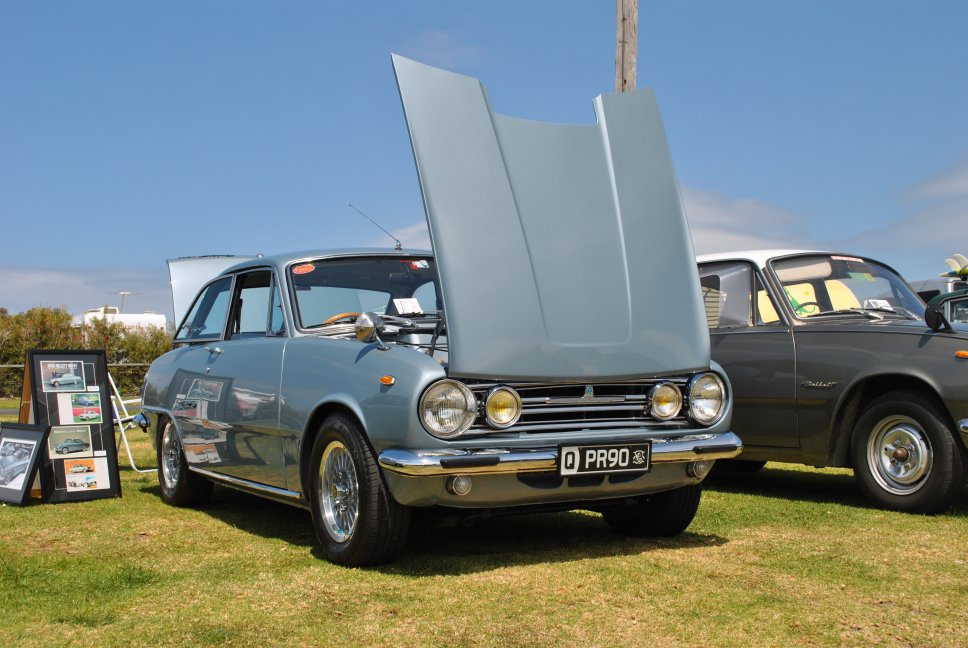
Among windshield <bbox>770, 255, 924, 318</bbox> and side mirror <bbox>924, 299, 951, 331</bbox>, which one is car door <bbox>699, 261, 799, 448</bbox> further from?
side mirror <bbox>924, 299, 951, 331</bbox>

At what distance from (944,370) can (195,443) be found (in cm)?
488

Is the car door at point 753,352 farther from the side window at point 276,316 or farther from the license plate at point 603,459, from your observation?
the side window at point 276,316

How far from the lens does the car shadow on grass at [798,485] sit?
23.3 ft

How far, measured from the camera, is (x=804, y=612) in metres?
3.92

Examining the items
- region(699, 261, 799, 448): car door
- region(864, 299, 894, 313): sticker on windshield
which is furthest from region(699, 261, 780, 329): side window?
region(864, 299, 894, 313): sticker on windshield

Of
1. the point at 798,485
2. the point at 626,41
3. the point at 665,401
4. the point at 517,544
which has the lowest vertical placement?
the point at 798,485

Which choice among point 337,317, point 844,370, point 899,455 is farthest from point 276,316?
point 899,455

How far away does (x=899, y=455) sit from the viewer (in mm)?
6473

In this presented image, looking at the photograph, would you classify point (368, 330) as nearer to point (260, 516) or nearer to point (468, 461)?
point (468, 461)

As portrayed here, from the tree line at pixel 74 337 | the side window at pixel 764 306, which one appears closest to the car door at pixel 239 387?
the side window at pixel 764 306

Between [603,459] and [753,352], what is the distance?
3032 millimetres

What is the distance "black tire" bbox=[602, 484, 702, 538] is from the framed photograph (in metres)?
4.09

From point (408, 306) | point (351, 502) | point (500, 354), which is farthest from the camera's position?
point (408, 306)

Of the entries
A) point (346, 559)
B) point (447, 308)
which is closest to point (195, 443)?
point (346, 559)
